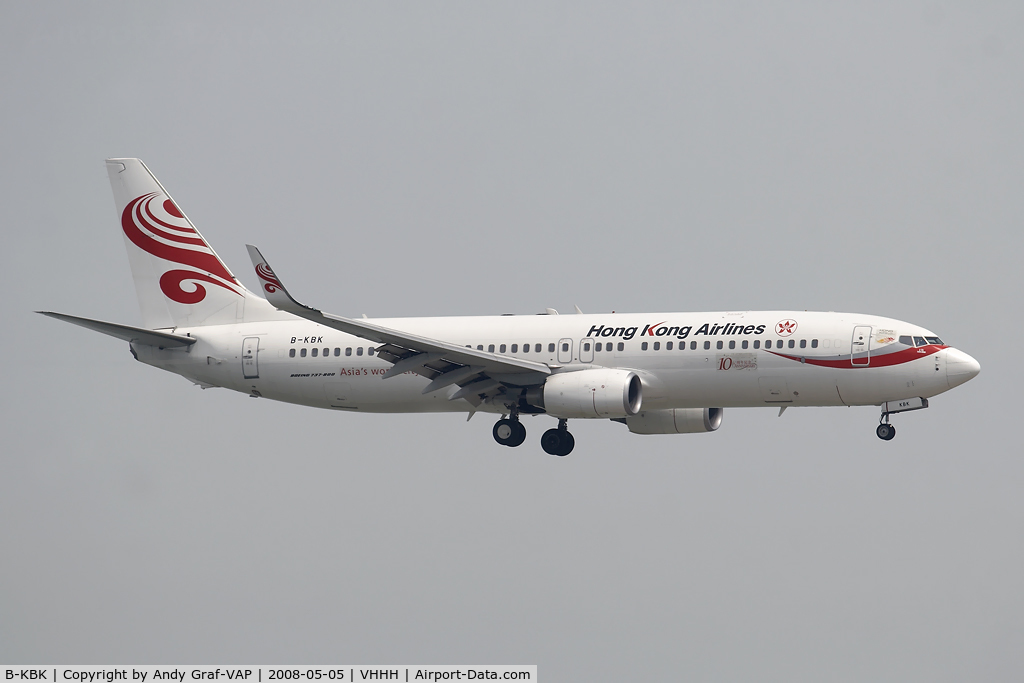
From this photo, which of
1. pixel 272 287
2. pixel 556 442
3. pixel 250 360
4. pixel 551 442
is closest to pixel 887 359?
pixel 556 442

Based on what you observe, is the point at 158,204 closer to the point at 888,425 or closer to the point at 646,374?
the point at 646,374

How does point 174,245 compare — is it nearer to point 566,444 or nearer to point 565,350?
point 565,350

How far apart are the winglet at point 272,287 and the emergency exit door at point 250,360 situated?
35.9 ft

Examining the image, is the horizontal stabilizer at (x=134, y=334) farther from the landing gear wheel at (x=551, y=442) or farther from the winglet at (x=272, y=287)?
the landing gear wheel at (x=551, y=442)

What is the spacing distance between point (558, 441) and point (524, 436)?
4.67 ft

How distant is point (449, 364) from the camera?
45.5 meters

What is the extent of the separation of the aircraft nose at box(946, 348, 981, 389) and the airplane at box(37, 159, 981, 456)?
0.05 meters

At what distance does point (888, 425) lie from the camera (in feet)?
144

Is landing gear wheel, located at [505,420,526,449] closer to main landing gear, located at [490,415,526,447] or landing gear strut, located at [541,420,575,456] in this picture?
main landing gear, located at [490,415,526,447]

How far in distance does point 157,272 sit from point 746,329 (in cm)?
2369

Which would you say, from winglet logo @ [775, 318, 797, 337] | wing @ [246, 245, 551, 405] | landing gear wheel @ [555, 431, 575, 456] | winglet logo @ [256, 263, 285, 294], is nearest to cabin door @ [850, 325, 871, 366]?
winglet logo @ [775, 318, 797, 337]

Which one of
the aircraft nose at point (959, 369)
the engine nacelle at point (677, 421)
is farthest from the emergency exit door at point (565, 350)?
the aircraft nose at point (959, 369)

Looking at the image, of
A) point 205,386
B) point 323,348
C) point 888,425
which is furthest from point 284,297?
point 888,425

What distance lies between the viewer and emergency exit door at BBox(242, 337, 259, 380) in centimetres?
A: 5031
